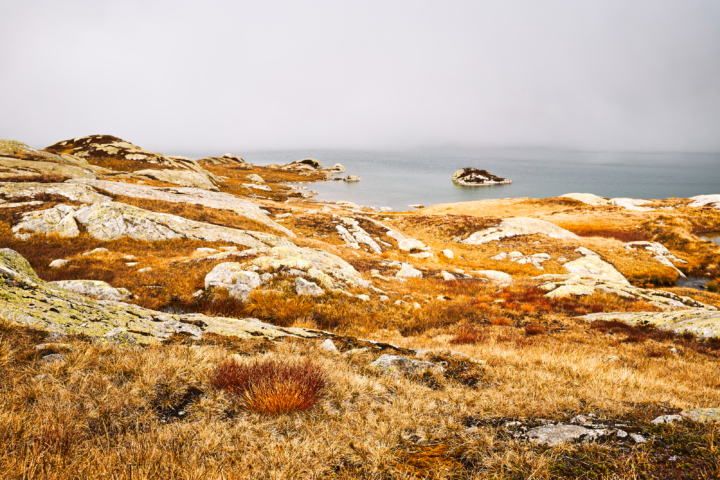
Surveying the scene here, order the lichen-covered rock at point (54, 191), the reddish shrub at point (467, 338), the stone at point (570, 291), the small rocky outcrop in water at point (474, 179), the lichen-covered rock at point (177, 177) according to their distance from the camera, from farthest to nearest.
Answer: the small rocky outcrop in water at point (474, 179)
the lichen-covered rock at point (177, 177)
the lichen-covered rock at point (54, 191)
the stone at point (570, 291)
the reddish shrub at point (467, 338)

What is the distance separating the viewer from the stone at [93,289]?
412 inches

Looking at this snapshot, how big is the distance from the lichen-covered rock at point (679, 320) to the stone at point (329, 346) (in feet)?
40.2

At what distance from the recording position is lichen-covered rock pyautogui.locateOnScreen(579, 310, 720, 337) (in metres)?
10.5

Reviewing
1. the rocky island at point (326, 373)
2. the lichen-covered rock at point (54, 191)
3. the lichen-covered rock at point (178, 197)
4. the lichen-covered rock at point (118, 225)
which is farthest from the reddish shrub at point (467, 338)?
the lichen-covered rock at point (54, 191)

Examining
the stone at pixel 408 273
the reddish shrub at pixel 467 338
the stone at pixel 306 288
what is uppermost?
the stone at pixel 306 288

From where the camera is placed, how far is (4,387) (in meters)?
3.63

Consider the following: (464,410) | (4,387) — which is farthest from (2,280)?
(464,410)

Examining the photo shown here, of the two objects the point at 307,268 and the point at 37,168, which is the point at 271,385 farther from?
the point at 37,168

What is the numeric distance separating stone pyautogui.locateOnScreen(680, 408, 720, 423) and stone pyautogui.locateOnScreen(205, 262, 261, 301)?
12530 mm

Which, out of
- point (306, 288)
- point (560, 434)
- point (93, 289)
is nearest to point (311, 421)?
point (560, 434)

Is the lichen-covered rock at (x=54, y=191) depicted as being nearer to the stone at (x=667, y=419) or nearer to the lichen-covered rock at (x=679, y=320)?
the stone at (x=667, y=419)

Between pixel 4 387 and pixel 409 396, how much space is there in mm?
5616

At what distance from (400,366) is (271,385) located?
3.30m

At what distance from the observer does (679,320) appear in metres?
11.8
